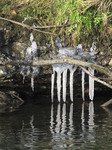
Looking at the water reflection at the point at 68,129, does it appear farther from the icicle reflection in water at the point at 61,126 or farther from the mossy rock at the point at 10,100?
the mossy rock at the point at 10,100

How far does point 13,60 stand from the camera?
17797mm

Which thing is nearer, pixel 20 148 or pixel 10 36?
pixel 20 148

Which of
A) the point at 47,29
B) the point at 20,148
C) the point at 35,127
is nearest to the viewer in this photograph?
the point at 20,148

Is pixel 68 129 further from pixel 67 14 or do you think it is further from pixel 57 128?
pixel 67 14

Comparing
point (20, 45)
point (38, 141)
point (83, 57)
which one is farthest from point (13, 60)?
point (38, 141)

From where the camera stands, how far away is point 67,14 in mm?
18375

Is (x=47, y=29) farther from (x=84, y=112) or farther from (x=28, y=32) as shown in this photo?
(x=84, y=112)

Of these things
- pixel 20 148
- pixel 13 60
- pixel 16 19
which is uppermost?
pixel 16 19

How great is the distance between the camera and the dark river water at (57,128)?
1280 cm

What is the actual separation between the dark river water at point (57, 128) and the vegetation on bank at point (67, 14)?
2.57 m

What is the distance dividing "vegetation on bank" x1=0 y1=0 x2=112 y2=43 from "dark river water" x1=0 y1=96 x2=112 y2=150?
2.57m

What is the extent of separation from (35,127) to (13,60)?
331 cm

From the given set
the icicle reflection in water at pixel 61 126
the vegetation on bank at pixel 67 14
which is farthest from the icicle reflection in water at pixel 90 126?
the vegetation on bank at pixel 67 14

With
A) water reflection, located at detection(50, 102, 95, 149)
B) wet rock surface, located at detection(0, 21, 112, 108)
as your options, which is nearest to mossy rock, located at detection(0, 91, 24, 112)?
wet rock surface, located at detection(0, 21, 112, 108)
